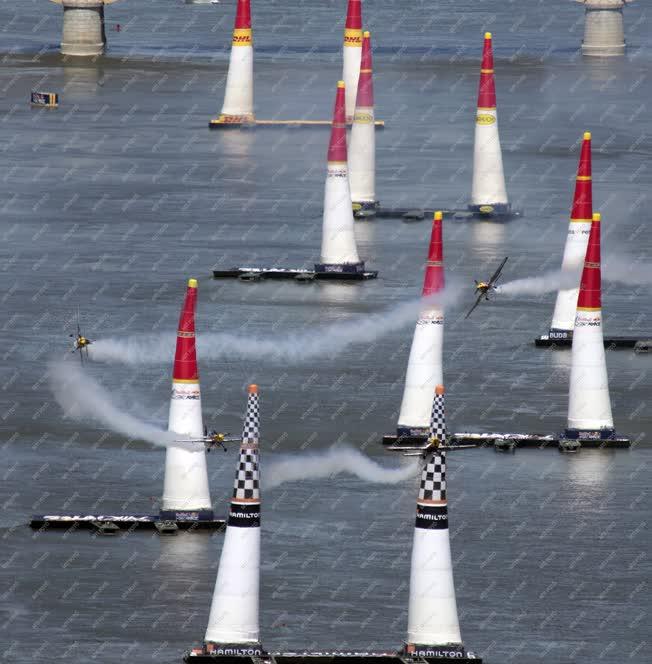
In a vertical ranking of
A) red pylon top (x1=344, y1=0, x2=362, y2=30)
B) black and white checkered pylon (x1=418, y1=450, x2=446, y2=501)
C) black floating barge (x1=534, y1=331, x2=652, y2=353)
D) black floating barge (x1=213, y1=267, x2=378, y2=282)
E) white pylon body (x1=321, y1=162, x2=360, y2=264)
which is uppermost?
red pylon top (x1=344, y1=0, x2=362, y2=30)

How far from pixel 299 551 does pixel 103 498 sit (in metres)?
3.61

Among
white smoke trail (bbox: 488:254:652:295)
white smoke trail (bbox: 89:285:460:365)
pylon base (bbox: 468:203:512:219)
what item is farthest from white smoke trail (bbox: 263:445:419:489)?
pylon base (bbox: 468:203:512:219)

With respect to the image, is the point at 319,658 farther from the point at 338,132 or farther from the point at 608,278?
the point at 608,278

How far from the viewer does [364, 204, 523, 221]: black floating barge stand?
69.8 meters

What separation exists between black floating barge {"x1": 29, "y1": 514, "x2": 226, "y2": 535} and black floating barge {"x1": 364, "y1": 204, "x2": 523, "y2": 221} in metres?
33.2

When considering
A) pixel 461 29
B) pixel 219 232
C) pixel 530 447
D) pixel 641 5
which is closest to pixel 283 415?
pixel 530 447

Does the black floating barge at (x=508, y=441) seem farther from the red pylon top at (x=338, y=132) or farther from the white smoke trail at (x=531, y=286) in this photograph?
the red pylon top at (x=338, y=132)

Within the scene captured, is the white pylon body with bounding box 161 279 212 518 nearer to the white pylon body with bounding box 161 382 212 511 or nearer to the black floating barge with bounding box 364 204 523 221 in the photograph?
the white pylon body with bounding box 161 382 212 511

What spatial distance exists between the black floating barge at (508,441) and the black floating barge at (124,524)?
236 inches

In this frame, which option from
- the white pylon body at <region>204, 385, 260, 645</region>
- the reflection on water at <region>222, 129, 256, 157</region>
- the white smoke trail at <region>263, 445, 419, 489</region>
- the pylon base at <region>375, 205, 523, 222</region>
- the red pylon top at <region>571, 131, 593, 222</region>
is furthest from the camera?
the reflection on water at <region>222, 129, 256, 157</region>

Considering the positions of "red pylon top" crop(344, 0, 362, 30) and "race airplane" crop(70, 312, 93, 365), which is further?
"red pylon top" crop(344, 0, 362, 30)

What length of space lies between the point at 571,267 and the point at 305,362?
16.2 ft

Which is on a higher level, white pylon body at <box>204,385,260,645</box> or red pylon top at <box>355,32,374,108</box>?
red pylon top at <box>355,32,374,108</box>

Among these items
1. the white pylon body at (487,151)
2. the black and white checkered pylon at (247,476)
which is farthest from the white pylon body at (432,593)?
the white pylon body at (487,151)
